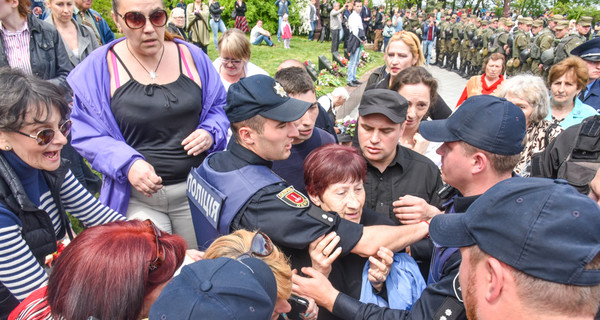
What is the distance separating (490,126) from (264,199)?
1.34 m

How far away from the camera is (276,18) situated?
2306cm

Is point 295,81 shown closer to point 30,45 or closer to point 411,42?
point 411,42

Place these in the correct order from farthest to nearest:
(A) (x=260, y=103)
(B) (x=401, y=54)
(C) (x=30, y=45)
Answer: (B) (x=401, y=54), (C) (x=30, y=45), (A) (x=260, y=103)

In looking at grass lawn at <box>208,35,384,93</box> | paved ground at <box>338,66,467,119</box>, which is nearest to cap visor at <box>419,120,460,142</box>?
paved ground at <box>338,66,467,119</box>

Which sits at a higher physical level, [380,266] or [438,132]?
[438,132]

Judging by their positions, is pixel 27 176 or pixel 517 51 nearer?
pixel 27 176

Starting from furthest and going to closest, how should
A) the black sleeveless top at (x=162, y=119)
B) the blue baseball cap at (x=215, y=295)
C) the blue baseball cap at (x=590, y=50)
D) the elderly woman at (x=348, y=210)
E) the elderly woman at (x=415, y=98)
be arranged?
the blue baseball cap at (x=590, y=50) < the elderly woman at (x=415, y=98) < the black sleeveless top at (x=162, y=119) < the elderly woman at (x=348, y=210) < the blue baseball cap at (x=215, y=295)

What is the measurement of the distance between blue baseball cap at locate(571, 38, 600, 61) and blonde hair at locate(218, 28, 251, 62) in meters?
4.58

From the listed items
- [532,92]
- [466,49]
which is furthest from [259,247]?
[466,49]

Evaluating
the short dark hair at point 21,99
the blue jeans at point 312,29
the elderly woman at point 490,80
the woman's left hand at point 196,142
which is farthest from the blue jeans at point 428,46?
the short dark hair at point 21,99

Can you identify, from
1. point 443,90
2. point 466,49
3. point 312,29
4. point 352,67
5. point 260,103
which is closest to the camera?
point 260,103

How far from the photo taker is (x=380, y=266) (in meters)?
1.94

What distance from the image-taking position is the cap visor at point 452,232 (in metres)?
1.40

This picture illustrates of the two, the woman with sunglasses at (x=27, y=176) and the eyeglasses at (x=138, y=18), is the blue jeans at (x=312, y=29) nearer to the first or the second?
the eyeglasses at (x=138, y=18)
